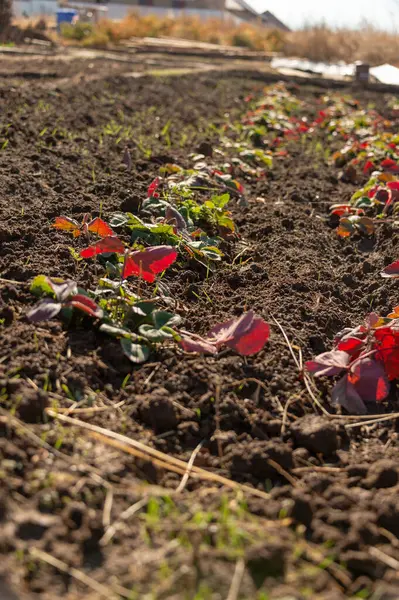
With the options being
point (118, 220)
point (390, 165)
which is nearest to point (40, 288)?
point (118, 220)

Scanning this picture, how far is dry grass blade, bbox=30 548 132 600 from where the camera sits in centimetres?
129

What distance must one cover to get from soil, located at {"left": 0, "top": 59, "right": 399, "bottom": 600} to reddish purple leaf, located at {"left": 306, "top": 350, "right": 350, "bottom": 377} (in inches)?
3.4

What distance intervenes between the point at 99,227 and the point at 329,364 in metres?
1.12

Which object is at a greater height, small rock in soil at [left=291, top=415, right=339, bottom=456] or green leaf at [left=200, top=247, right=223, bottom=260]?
green leaf at [left=200, top=247, right=223, bottom=260]

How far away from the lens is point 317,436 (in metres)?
1.93

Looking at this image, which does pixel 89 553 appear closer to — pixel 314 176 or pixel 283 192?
pixel 283 192

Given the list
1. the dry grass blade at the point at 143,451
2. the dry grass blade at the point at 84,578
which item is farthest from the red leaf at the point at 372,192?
the dry grass blade at the point at 84,578

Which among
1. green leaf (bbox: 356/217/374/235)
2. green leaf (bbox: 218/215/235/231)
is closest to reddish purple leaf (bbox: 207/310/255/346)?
green leaf (bbox: 218/215/235/231)

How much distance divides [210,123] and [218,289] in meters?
3.86

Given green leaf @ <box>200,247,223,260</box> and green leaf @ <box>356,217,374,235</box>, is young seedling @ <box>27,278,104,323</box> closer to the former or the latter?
green leaf @ <box>200,247,223,260</box>

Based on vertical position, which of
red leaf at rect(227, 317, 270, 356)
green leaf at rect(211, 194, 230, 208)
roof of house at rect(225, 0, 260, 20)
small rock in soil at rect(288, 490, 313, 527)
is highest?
roof of house at rect(225, 0, 260, 20)

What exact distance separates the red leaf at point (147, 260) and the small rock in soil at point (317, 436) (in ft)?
2.56

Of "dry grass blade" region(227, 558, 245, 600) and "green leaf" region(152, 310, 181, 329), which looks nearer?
"dry grass blade" region(227, 558, 245, 600)

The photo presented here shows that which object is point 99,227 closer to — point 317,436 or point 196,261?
point 196,261
